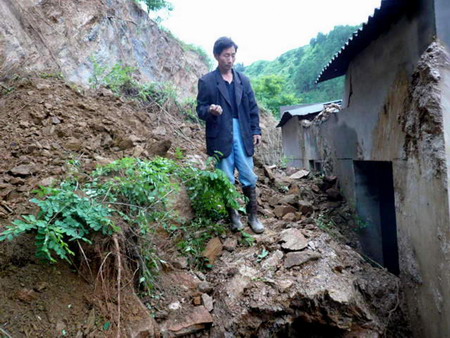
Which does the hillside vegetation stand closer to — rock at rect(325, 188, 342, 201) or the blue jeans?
rock at rect(325, 188, 342, 201)

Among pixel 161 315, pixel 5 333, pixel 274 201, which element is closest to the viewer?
pixel 5 333

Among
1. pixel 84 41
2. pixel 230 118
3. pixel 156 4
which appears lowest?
pixel 230 118

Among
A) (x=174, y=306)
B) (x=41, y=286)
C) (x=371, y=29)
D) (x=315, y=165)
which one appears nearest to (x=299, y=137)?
(x=315, y=165)

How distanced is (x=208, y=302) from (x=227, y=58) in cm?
231

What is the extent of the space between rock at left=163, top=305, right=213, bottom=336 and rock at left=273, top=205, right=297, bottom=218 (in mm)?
1843

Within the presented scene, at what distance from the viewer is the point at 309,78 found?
28.4m

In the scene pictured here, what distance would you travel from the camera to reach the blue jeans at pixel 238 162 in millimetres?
3117

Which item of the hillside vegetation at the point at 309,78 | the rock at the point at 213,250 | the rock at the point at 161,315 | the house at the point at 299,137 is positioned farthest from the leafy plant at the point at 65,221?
the hillside vegetation at the point at 309,78

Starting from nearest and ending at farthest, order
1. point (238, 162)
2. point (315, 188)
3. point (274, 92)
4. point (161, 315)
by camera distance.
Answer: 1. point (161, 315)
2. point (238, 162)
3. point (315, 188)
4. point (274, 92)

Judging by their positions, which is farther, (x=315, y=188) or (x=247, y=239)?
(x=315, y=188)

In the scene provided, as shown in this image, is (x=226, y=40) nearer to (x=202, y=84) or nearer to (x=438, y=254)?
(x=202, y=84)

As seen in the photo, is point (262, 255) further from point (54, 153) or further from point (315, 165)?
point (315, 165)

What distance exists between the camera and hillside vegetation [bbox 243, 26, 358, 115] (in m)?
25.0

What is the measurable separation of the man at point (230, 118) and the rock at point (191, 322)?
106 cm
